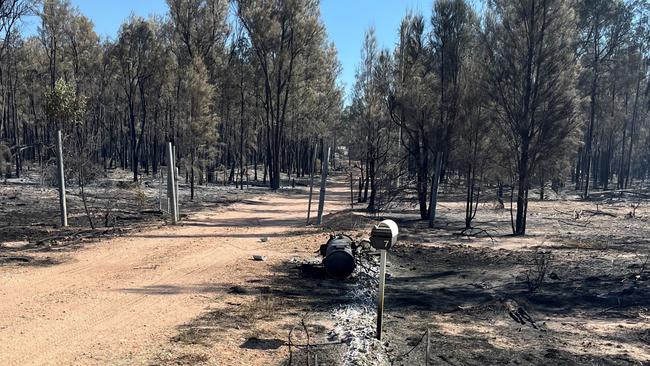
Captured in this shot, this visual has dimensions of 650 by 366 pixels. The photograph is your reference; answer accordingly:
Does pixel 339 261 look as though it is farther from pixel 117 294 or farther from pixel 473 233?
pixel 473 233

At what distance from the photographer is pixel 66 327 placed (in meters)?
6.69

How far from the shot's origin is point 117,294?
8.45m

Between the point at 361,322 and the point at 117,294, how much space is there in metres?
4.34

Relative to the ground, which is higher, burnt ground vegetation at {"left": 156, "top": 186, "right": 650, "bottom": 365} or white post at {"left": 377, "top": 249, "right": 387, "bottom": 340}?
white post at {"left": 377, "top": 249, "right": 387, "bottom": 340}

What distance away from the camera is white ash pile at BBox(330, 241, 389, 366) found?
6.02 metres

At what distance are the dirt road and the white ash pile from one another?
232 cm

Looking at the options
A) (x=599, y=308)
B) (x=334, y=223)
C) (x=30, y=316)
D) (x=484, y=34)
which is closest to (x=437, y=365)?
(x=599, y=308)

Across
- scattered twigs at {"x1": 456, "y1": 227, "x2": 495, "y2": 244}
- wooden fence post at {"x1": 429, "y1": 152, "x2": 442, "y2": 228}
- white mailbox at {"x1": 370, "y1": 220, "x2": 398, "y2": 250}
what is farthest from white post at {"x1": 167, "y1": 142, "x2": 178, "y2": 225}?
white mailbox at {"x1": 370, "y1": 220, "x2": 398, "y2": 250}

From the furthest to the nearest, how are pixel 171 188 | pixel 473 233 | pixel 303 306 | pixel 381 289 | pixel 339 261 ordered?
pixel 473 233, pixel 171 188, pixel 339 261, pixel 303 306, pixel 381 289

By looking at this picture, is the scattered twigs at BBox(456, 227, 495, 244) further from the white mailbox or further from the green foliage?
the green foliage

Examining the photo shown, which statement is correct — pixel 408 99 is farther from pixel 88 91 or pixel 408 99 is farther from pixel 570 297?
pixel 88 91

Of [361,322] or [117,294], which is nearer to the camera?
[361,322]

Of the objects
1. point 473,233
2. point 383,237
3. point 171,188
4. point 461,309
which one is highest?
point 383,237

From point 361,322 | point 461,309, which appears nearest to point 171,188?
point 361,322
